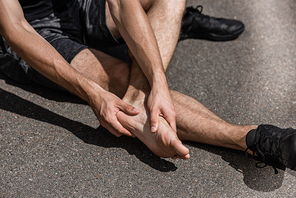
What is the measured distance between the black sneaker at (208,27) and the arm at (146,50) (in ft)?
2.46

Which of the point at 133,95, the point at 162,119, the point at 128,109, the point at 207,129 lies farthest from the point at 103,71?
the point at 207,129

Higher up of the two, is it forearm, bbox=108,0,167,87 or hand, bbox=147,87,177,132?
forearm, bbox=108,0,167,87

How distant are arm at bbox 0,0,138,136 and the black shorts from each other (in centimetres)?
21

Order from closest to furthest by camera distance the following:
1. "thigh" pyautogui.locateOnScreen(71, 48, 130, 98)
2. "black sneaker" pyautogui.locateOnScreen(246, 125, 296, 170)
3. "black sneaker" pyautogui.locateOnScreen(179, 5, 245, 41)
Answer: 1. "black sneaker" pyautogui.locateOnScreen(246, 125, 296, 170)
2. "thigh" pyautogui.locateOnScreen(71, 48, 130, 98)
3. "black sneaker" pyautogui.locateOnScreen(179, 5, 245, 41)

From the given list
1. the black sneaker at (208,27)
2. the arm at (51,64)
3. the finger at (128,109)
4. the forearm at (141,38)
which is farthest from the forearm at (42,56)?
the black sneaker at (208,27)

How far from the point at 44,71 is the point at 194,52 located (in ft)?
3.89

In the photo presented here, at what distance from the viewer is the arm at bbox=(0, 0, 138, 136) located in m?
1.32

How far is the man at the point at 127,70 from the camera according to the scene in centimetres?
128

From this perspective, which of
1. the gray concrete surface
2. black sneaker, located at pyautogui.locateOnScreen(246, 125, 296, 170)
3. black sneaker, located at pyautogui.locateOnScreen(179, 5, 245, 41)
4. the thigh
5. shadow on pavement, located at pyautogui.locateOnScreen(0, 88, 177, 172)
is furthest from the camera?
black sneaker, located at pyautogui.locateOnScreen(179, 5, 245, 41)

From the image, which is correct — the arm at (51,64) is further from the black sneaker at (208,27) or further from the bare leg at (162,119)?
the black sneaker at (208,27)

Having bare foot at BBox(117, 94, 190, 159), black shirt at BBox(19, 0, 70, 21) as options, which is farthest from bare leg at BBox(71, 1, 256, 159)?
black shirt at BBox(19, 0, 70, 21)

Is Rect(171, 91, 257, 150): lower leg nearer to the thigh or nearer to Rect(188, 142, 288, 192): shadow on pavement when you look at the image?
Rect(188, 142, 288, 192): shadow on pavement

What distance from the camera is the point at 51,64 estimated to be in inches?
52.9

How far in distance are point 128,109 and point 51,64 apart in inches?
17.3
